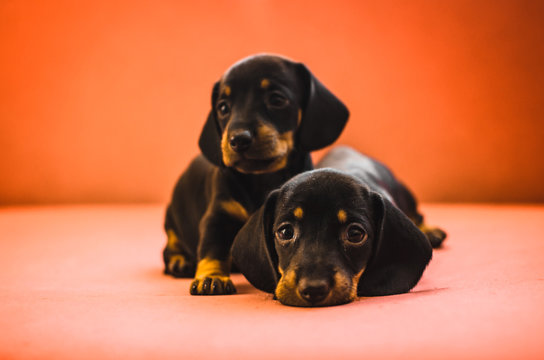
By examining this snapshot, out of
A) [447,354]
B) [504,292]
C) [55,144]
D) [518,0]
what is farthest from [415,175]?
[447,354]

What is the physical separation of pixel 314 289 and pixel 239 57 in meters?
5.98

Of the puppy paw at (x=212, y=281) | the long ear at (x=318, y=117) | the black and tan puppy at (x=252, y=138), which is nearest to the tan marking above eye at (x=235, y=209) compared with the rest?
the black and tan puppy at (x=252, y=138)

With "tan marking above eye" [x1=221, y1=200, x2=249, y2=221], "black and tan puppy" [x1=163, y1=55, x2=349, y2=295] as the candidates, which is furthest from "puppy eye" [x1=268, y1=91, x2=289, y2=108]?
"tan marking above eye" [x1=221, y1=200, x2=249, y2=221]

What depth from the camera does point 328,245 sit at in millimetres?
2207

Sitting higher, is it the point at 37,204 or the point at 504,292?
the point at 504,292

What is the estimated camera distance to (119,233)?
17.4 ft

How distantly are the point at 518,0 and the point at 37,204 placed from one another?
20.2ft

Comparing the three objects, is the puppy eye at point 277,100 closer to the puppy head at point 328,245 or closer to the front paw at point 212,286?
the puppy head at point 328,245

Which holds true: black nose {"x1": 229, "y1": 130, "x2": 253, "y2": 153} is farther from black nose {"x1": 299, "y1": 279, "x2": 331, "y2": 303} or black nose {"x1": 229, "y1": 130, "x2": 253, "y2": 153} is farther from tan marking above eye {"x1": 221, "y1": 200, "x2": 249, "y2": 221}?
black nose {"x1": 299, "y1": 279, "x2": 331, "y2": 303}

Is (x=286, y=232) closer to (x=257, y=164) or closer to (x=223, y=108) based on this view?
(x=257, y=164)

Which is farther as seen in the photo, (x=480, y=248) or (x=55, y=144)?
(x=55, y=144)

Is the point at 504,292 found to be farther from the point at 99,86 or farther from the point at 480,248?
the point at 99,86

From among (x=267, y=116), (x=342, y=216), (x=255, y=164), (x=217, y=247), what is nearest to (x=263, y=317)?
(x=342, y=216)

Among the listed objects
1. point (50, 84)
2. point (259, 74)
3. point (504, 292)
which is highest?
point (259, 74)
